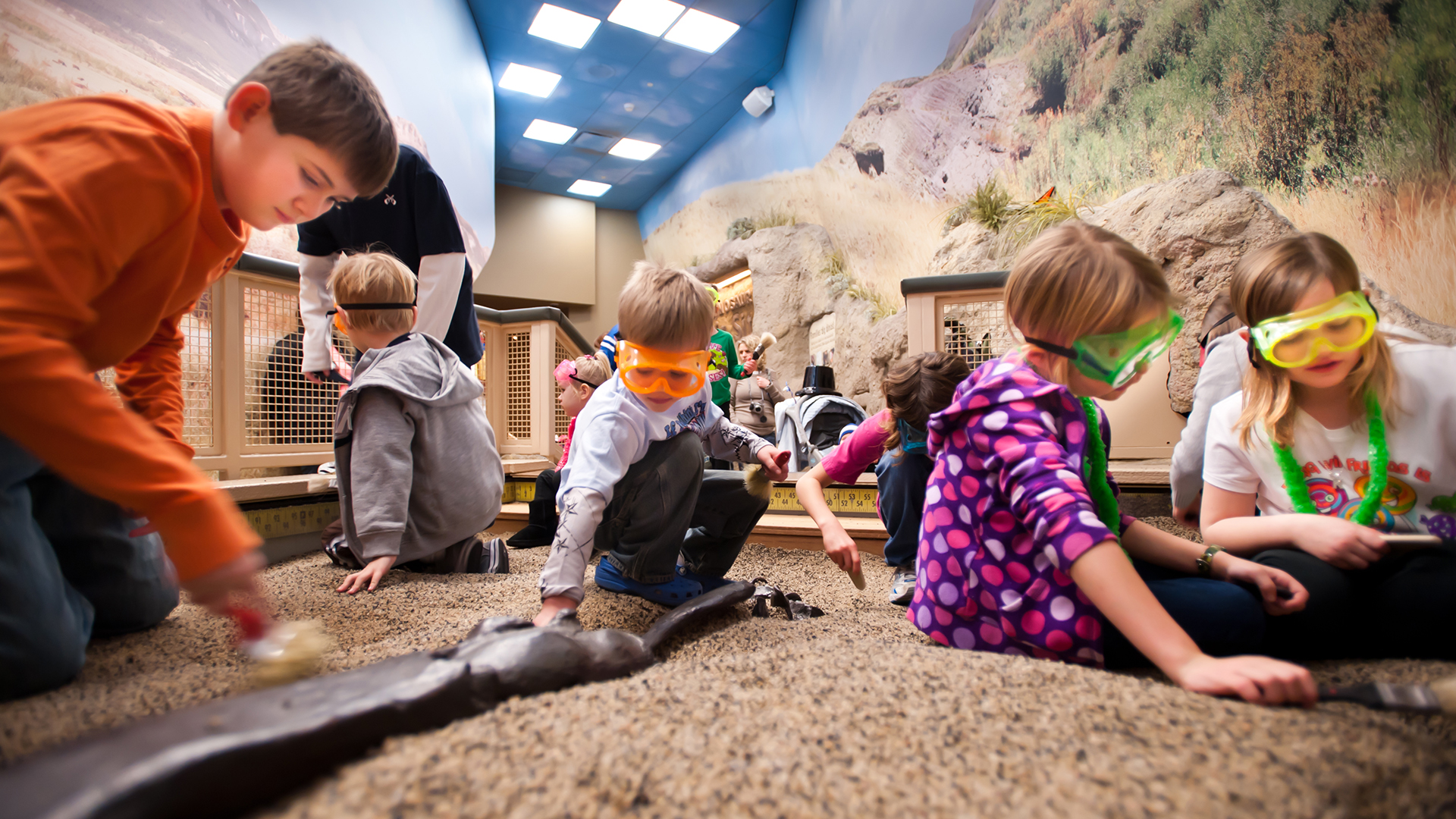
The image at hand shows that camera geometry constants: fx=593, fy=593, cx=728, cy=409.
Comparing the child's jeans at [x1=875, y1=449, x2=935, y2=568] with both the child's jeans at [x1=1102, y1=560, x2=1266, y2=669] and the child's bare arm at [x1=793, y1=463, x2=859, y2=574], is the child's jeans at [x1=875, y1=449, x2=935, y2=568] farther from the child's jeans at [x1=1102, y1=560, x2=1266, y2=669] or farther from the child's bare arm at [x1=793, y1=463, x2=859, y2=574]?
the child's jeans at [x1=1102, y1=560, x2=1266, y2=669]

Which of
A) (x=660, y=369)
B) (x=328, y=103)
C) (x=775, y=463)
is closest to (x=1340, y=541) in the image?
(x=775, y=463)

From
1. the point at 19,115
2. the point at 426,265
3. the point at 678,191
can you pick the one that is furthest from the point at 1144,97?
the point at 678,191

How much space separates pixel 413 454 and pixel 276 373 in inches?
60.6

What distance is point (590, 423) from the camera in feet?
4.84

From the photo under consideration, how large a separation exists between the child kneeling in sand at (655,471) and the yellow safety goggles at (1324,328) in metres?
1.12

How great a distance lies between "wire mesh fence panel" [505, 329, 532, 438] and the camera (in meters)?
4.50

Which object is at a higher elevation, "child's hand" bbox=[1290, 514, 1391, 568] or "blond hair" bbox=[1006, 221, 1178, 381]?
"blond hair" bbox=[1006, 221, 1178, 381]

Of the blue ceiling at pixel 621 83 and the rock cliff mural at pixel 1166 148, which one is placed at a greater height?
the blue ceiling at pixel 621 83

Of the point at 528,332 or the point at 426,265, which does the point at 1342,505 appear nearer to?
the point at 426,265

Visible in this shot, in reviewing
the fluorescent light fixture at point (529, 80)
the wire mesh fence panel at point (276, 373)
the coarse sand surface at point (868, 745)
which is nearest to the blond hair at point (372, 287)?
the wire mesh fence panel at point (276, 373)

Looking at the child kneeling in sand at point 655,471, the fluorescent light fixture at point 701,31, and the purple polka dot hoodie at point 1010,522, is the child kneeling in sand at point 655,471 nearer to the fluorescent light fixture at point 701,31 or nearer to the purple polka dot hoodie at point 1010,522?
the purple polka dot hoodie at point 1010,522

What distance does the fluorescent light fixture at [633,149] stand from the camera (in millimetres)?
10445

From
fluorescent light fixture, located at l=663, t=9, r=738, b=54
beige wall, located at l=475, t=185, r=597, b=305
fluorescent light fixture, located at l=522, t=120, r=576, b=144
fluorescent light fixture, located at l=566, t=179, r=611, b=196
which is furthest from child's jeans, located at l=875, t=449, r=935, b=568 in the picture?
fluorescent light fixture, located at l=566, t=179, r=611, b=196

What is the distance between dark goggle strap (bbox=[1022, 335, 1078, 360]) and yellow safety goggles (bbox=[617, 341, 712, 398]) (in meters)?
0.75
